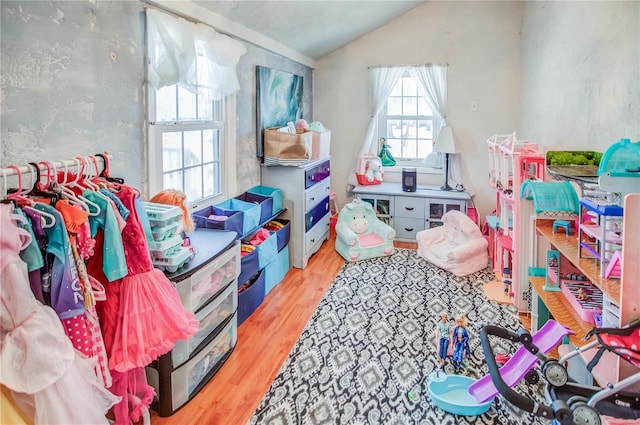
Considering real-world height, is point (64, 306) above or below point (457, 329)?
above

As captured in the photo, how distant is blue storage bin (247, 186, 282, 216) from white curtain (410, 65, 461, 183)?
2.22 metres

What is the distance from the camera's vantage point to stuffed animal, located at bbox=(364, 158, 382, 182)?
17.0ft

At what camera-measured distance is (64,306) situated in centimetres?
144

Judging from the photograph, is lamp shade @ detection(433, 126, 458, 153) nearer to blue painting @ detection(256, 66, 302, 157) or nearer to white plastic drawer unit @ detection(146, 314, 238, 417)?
blue painting @ detection(256, 66, 302, 157)

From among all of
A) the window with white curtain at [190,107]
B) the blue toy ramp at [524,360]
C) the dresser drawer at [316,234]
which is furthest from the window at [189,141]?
the blue toy ramp at [524,360]

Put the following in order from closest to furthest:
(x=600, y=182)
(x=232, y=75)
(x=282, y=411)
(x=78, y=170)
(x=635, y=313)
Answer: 1. (x=635, y=313)
2. (x=600, y=182)
3. (x=78, y=170)
4. (x=282, y=411)
5. (x=232, y=75)

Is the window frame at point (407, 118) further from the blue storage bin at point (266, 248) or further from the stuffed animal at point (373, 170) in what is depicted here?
the blue storage bin at point (266, 248)

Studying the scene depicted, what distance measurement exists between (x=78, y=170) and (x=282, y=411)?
1414 mm

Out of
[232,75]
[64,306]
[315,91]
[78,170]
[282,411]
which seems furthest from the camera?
[315,91]

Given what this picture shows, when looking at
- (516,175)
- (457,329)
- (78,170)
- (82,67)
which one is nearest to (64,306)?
(78,170)

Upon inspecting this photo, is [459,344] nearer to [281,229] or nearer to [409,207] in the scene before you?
[281,229]

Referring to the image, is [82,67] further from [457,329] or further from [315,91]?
[315,91]

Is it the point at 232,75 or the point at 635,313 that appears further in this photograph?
the point at 232,75

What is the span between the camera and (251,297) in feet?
10.2
